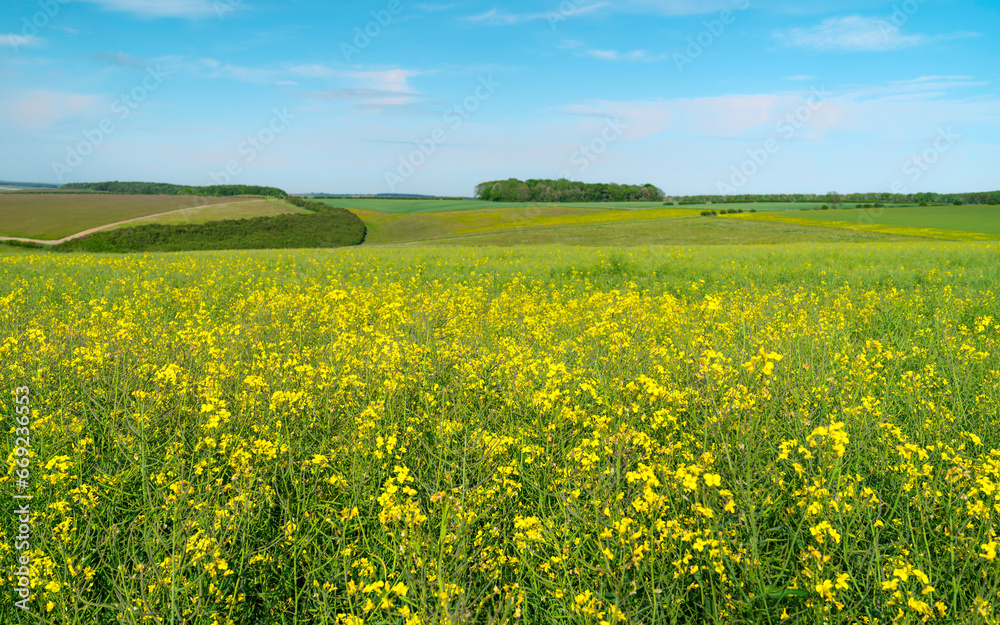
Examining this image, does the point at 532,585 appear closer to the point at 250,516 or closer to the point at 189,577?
the point at 250,516

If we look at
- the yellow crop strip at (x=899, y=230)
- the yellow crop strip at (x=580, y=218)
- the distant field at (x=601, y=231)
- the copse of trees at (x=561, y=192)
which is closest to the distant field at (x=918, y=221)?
the yellow crop strip at (x=899, y=230)

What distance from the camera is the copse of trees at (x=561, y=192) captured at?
4023 inches

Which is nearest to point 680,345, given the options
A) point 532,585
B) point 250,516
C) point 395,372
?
point 395,372

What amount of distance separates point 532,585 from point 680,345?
3753 millimetres

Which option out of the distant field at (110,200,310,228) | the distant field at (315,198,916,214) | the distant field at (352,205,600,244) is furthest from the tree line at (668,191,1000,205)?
the distant field at (110,200,310,228)

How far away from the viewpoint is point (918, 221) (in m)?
49.7

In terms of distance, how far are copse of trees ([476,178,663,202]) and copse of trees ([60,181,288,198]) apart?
4162 centimetres

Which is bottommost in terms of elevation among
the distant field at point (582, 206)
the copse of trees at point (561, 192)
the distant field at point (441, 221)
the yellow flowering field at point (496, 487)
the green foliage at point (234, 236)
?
the yellow flowering field at point (496, 487)

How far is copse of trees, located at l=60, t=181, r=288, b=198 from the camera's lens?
8455 centimetres

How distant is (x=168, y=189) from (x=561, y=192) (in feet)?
246

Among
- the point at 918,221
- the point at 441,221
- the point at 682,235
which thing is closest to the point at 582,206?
the point at 441,221

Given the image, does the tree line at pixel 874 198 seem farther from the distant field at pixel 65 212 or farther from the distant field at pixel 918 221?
the distant field at pixel 65 212

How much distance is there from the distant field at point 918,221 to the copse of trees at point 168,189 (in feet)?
257

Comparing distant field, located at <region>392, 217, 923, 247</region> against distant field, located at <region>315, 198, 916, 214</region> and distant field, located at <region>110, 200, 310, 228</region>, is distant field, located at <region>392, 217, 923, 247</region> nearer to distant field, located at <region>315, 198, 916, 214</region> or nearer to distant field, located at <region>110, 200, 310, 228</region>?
distant field, located at <region>110, 200, 310, 228</region>
